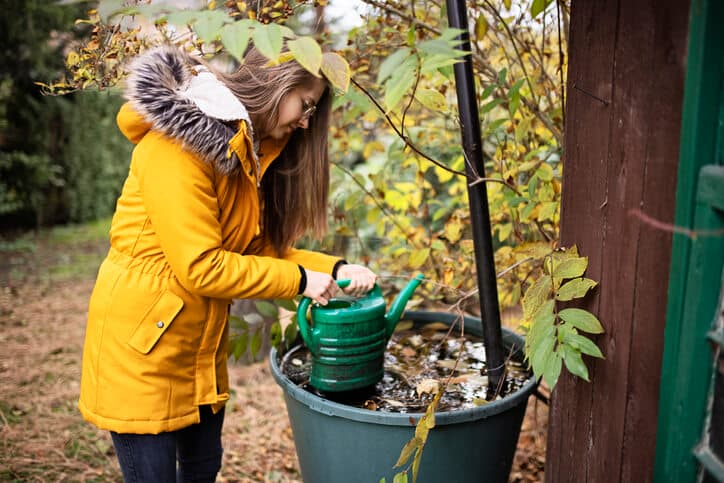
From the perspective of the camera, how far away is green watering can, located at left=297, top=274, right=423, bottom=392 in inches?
71.4

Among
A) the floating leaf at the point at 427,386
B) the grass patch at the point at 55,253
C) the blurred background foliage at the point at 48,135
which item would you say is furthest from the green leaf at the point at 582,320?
the blurred background foliage at the point at 48,135

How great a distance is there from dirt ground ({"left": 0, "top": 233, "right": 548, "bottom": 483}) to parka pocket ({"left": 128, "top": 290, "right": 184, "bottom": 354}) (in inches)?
54.5

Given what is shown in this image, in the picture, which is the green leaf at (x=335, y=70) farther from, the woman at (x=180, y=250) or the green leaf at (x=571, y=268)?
the green leaf at (x=571, y=268)

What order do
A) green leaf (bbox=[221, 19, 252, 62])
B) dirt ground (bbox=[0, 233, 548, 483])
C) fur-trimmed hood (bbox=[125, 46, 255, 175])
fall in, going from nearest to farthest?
green leaf (bbox=[221, 19, 252, 62])
fur-trimmed hood (bbox=[125, 46, 255, 175])
dirt ground (bbox=[0, 233, 548, 483])

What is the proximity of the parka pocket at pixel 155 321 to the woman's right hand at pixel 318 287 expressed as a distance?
1.16 feet

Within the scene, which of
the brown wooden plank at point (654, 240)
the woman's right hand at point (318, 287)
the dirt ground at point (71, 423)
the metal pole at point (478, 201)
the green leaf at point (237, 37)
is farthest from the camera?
the dirt ground at point (71, 423)

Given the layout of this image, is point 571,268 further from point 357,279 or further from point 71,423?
point 71,423

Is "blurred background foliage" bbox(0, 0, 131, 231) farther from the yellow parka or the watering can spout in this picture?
the watering can spout

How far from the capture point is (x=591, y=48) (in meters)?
1.37

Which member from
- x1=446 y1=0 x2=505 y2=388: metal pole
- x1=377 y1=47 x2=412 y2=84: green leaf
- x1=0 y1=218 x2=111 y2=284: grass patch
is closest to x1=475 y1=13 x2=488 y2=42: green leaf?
x1=446 y1=0 x2=505 y2=388: metal pole

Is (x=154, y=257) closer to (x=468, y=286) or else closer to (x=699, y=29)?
(x=699, y=29)

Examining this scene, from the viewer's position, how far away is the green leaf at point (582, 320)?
4.35 feet

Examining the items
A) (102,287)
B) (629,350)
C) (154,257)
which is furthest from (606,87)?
(102,287)

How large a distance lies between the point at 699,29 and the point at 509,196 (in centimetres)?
116
